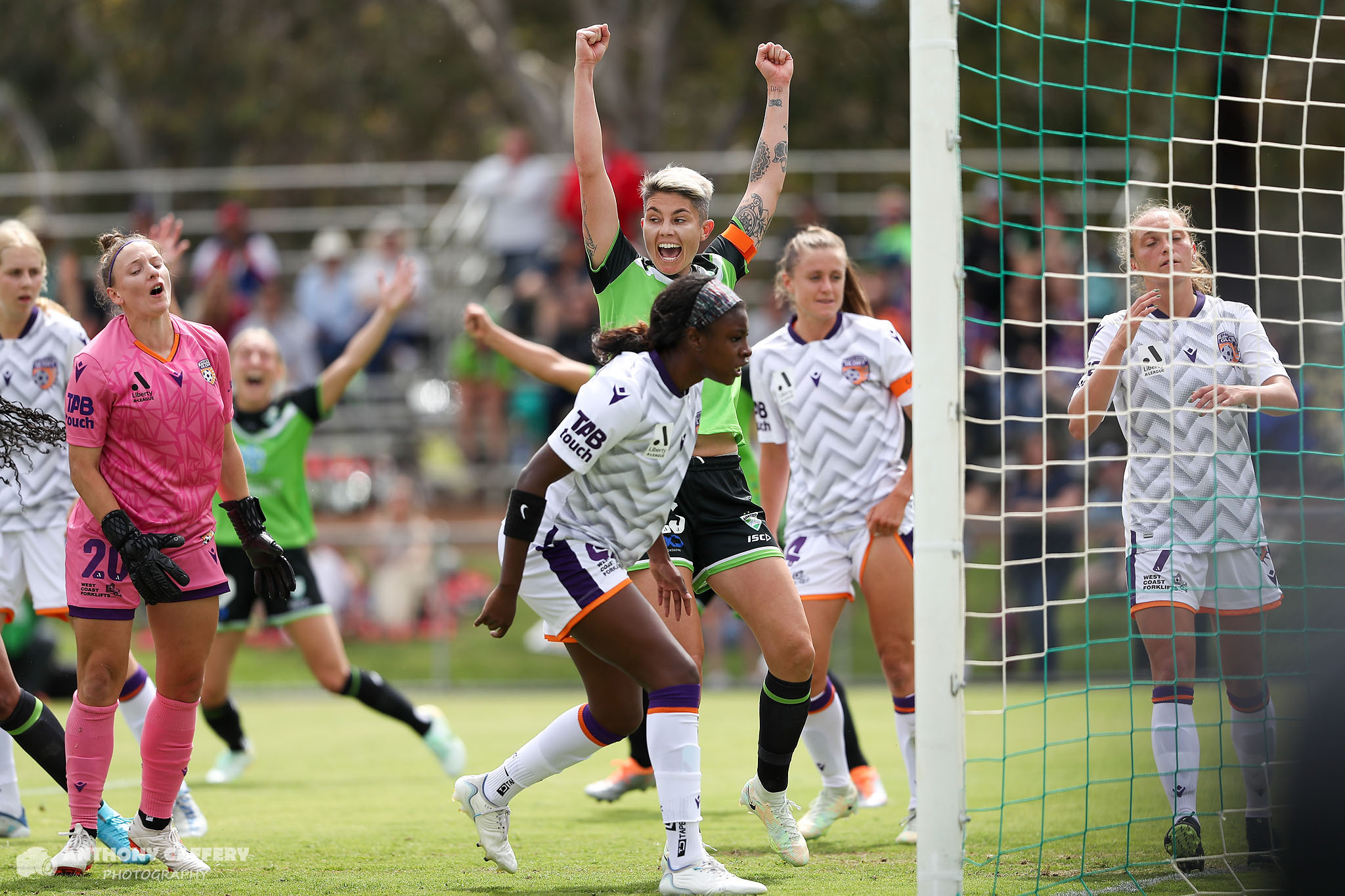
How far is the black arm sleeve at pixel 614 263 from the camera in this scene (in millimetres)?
5496

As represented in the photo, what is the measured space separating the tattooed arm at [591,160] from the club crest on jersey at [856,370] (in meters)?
1.45

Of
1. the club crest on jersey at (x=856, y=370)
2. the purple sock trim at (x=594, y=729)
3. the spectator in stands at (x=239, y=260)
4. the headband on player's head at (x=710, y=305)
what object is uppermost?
the spectator in stands at (x=239, y=260)

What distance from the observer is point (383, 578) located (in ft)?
51.5

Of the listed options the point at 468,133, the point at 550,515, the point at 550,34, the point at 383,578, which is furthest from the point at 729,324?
the point at 468,133

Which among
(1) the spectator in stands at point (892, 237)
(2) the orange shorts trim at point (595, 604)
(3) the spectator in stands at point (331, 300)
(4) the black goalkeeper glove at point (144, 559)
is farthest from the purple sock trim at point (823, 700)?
(3) the spectator in stands at point (331, 300)

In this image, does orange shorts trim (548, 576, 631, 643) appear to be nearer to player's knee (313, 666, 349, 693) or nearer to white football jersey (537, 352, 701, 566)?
white football jersey (537, 352, 701, 566)

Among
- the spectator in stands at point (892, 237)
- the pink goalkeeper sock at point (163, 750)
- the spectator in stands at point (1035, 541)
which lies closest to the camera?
the pink goalkeeper sock at point (163, 750)

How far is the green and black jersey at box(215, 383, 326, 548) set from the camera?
8141 millimetres

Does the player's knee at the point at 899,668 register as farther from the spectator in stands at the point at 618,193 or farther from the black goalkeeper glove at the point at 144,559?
the spectator in stands at the point at 618,193

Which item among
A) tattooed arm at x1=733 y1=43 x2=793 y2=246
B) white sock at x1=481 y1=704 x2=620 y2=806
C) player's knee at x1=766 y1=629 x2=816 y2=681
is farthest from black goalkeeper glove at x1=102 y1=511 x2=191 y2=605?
tattooed arm at x1=733 y1=43 x2=793 y2=246

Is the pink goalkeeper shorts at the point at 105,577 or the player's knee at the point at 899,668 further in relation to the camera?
the player's knee at the point at 899,668

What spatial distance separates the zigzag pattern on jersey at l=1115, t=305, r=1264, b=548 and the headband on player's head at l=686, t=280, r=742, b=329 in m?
1.73

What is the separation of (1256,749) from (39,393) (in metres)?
5.32

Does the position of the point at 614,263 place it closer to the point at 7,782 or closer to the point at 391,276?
the point at 7,782
